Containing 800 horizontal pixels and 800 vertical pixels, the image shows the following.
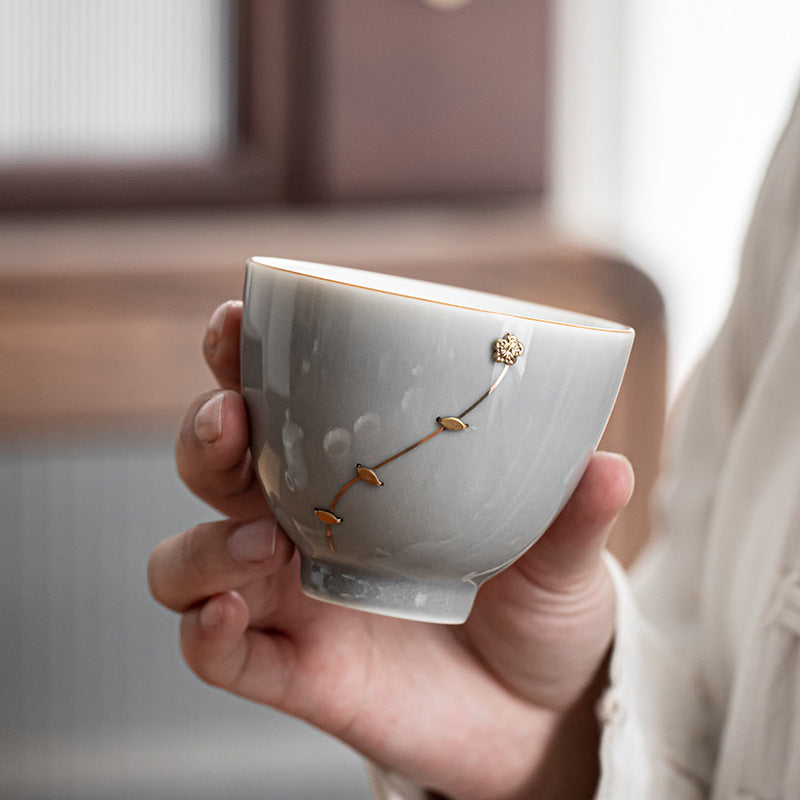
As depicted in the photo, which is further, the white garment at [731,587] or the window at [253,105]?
the window at [253,105]

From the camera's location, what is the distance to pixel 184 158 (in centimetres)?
108

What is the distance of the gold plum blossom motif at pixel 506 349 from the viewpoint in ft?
0.94

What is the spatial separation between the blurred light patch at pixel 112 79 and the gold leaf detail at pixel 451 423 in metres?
0.87

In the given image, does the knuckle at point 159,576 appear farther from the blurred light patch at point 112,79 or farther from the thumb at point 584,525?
the blurred light patch at point 112,79

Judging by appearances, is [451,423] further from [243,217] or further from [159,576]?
[243,217]

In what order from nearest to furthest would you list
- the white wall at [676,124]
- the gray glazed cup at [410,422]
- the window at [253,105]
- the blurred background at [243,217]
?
the gray glazed cup at [410,422], the blurred background at [243,217], the window at [253,105], the white wall at [676,124]

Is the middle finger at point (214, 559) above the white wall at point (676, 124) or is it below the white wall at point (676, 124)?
below

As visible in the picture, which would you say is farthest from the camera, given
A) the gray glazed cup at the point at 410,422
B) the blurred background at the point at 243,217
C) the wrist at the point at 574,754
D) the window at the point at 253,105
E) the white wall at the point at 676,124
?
the white wall at the point at 676,124

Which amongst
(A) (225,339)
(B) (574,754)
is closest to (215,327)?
(A) (225,339)

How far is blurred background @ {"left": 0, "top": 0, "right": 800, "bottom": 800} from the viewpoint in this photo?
2.94 feet

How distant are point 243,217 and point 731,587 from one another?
2.38 ft

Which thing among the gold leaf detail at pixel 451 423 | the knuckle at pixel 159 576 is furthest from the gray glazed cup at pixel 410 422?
the knuckle at pixel 159 576

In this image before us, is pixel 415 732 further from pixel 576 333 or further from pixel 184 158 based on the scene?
pixel 184 158

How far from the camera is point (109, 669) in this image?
957 millimetres
